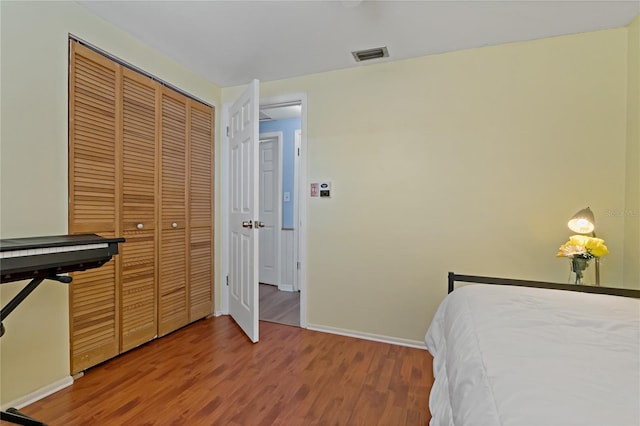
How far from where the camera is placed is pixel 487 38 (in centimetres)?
212

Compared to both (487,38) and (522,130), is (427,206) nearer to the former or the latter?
(522,130)

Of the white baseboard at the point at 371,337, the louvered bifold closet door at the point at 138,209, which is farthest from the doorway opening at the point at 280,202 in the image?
the louvered bifold closet door at the point at 138,209

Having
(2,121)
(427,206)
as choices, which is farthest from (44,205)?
(427,206)


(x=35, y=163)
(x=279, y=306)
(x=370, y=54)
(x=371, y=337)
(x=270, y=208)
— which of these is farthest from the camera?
(x=270, y=208)

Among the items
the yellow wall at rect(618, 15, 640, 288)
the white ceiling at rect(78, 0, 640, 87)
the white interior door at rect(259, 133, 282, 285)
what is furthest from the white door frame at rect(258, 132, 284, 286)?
the yellow wall at rect(618, 15, 640, 288)

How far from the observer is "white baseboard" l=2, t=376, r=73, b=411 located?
1590 millimetres

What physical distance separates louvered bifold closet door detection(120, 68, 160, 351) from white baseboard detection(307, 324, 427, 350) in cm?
134

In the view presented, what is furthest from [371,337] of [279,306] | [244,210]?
[244,210]

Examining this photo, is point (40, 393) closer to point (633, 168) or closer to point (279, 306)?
point (279, 306)

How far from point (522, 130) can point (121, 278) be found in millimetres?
2970

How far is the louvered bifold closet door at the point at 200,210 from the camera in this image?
9.00ft

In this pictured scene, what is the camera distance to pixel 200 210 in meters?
2.83

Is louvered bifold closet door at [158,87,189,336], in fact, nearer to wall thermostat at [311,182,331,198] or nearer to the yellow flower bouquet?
wall thermostat at [311,182,331,198]

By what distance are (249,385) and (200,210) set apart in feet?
5.22
